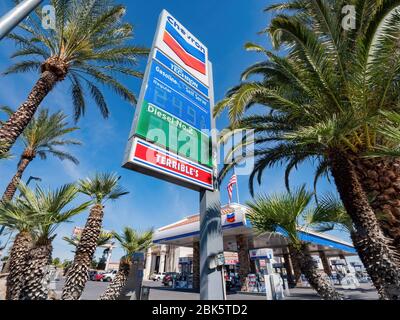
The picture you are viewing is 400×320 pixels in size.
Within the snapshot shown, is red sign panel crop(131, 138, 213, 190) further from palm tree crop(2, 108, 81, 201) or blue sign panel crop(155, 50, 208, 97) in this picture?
palm tree crop(2, 108, 81, 201)

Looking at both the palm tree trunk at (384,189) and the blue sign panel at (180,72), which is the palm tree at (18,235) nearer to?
the blue sign panel at (180,72)

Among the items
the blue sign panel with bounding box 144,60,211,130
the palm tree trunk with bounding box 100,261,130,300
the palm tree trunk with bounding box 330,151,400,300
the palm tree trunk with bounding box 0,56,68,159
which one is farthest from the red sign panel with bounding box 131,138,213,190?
the palm tree trunk with bounding box 100,261,130,300

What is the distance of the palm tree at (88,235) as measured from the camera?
6035mm

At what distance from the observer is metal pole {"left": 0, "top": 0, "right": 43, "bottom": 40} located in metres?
3.15

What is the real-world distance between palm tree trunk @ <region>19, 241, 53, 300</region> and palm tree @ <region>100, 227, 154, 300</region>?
8.85 feet

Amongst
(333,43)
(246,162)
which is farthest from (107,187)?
(333,43)

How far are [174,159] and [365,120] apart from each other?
4.05m

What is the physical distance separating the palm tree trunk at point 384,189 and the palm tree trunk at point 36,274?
8104mm

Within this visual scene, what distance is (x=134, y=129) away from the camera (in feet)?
15.4

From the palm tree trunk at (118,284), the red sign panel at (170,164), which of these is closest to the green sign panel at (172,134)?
the red sign panel at (170,164)

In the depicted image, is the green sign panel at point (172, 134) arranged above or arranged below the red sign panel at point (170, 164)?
above

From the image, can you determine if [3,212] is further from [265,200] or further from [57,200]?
[265,200]

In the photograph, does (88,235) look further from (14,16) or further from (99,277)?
(99,277)
